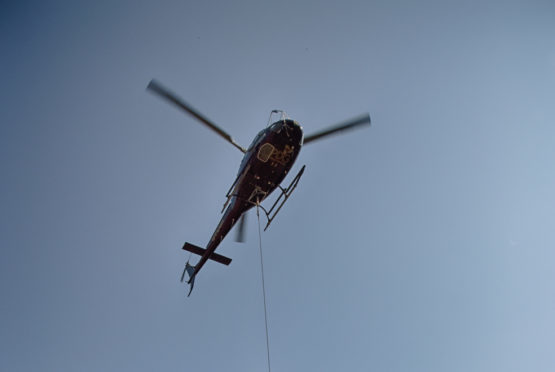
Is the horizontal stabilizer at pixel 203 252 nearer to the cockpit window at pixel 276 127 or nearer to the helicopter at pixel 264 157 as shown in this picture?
the helicopter at pixel 264 157

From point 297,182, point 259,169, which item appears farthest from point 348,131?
point 259,169

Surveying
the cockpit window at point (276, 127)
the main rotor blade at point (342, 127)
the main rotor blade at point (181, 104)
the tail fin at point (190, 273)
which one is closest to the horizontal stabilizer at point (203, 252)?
the tail fin at point (190, 273)

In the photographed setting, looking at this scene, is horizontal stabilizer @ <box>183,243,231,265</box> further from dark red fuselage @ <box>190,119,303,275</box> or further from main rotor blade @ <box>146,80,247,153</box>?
main rotor blade @ <box>146,80,247,153</box>

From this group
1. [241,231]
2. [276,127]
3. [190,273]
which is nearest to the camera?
[276,127]

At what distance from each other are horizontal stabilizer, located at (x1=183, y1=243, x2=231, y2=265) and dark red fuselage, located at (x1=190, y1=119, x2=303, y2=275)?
7.16 feet

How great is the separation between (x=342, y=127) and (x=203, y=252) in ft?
23.7

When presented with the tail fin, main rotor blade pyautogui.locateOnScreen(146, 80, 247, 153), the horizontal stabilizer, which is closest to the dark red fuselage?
main rotor blade pyautogui.locateOnScreen(146, 80, 247, 153)

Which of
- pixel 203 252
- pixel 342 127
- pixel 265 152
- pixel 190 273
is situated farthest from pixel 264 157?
pixel 190 273

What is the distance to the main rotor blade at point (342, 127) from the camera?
9.44 m

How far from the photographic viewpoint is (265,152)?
29.5ft

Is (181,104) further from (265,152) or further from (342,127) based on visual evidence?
(342,127)

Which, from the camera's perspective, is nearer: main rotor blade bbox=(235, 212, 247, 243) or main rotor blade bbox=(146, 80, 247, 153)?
main rotor blade bbox=(146, 80, 247, 153)

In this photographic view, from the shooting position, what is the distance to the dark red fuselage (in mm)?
8898

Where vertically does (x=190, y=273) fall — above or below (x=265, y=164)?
below
